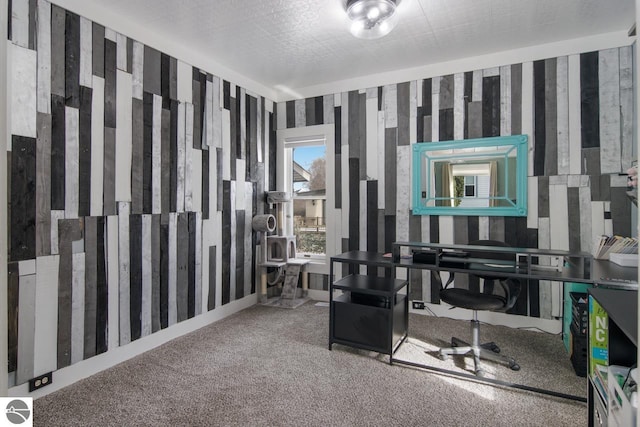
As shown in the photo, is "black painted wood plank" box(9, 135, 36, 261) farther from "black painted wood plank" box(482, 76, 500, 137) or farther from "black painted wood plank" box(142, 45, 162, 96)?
"black painted wood plank" box(482, 76, 500, 137)

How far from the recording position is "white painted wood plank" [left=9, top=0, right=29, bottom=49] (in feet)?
6.78

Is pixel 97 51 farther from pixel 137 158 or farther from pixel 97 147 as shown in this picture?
pixel 137 158

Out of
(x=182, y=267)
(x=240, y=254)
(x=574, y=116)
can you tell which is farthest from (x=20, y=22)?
(x=574, y=116)

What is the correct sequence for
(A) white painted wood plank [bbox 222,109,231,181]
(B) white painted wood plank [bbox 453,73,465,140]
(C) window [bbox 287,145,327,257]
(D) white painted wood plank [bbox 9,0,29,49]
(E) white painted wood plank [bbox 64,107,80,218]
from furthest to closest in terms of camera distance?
(C) window [bbox 287,145,327,257] < (A) white painted wood plank [bbox 222,109,231,181] < (B) white painted wood plank [bbox 453,73,465,140] < (E) white painted wood plank [bbox 64,107,80,218] < (D) white painted wood plank [bbox 9,0,29,49]

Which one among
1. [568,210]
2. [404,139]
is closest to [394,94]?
[404,139]

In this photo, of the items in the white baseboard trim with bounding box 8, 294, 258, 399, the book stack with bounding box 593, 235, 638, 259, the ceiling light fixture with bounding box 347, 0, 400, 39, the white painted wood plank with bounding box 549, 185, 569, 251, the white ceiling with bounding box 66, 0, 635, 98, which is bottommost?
the white baseboard trim with bounding box 8, 294, 258, 399

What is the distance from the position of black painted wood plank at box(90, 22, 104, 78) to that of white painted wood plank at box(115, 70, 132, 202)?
0.13 meters

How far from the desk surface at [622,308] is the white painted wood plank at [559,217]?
6.79ft

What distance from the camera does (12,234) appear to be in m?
2.07

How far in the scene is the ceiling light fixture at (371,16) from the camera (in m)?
2.45

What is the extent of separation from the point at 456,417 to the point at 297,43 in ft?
10.5

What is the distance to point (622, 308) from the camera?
1196 mm

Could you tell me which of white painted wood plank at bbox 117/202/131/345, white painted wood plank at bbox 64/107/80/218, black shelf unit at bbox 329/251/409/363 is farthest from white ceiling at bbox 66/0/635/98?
black shelf unit at bbox 329/251/409/363

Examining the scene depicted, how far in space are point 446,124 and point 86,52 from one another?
3276 mm
